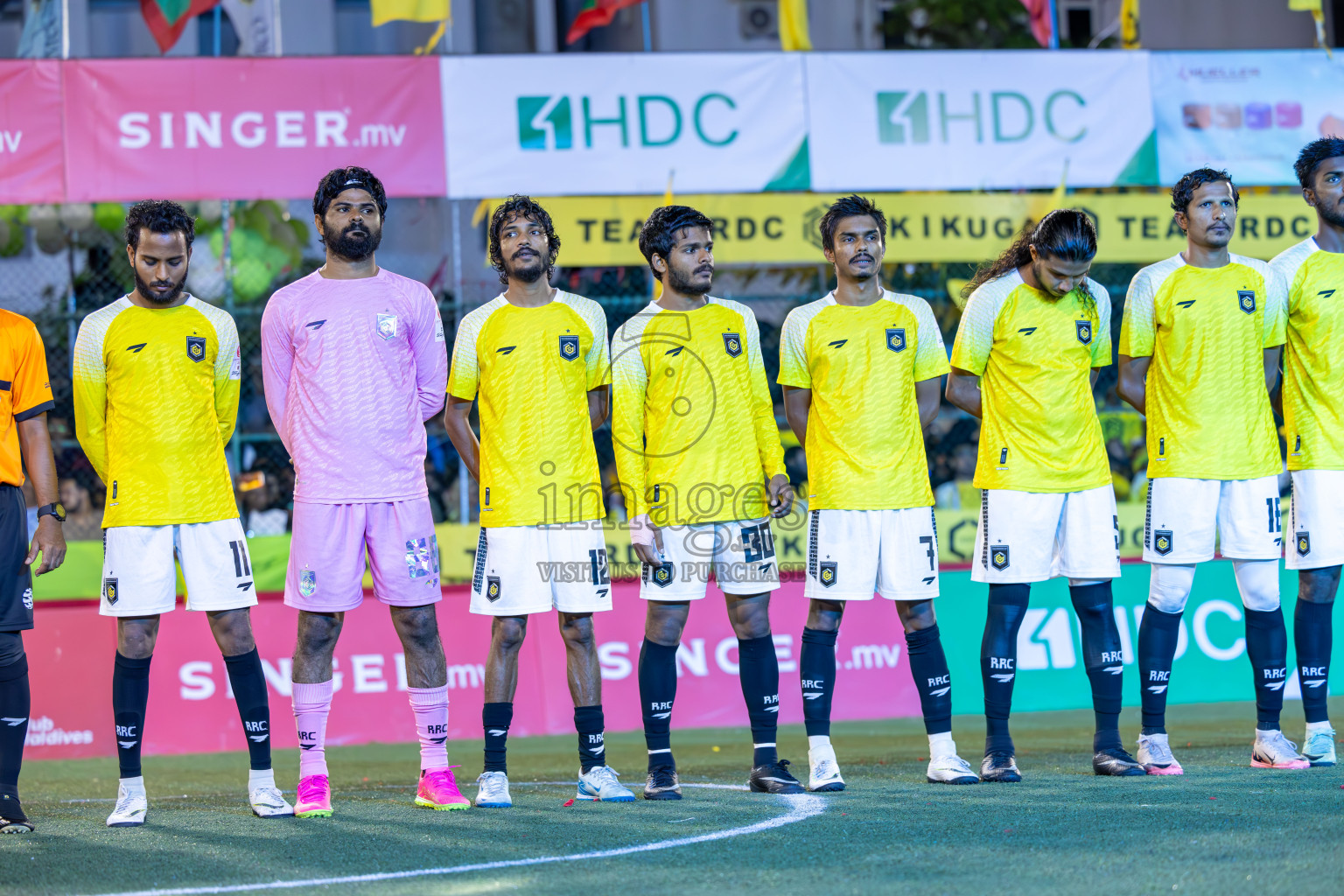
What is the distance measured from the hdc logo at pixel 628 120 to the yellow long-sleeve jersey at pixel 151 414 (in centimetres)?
492

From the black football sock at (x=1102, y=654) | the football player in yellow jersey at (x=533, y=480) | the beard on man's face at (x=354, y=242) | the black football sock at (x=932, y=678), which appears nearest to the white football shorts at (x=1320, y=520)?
the black football sock at (x=1102, y=654)

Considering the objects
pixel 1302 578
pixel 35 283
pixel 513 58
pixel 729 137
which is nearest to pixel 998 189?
pixel 729 137

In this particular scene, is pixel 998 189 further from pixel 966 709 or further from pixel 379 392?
pixel 379 392

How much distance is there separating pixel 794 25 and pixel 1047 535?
602cm

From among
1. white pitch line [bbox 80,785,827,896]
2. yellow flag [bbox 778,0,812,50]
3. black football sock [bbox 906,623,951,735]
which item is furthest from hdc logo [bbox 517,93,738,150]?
white pitch line [bbox 80,785,827,896]

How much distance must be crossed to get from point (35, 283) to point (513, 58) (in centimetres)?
623

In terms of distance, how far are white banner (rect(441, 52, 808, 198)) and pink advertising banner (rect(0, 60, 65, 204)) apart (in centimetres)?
260

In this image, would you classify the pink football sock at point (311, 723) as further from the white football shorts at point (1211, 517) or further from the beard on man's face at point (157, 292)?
the white football shorts at point (1211, 517)

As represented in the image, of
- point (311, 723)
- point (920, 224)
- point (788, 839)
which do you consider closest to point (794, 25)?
point (920, 224)

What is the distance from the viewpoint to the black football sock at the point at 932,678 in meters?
5.66

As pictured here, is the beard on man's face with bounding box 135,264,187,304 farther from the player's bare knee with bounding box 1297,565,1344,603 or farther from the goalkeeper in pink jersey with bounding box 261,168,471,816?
the player's bare knee with bounding box 1297,565,1344,603

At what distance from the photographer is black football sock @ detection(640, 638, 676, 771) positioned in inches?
220

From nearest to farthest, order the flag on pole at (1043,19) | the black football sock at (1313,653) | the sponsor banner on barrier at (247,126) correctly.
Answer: the black football sock at (1313,653), the sponsor banner on barrier at (247,126), the flag on pole at (1043,19)

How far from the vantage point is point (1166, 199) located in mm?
10898
